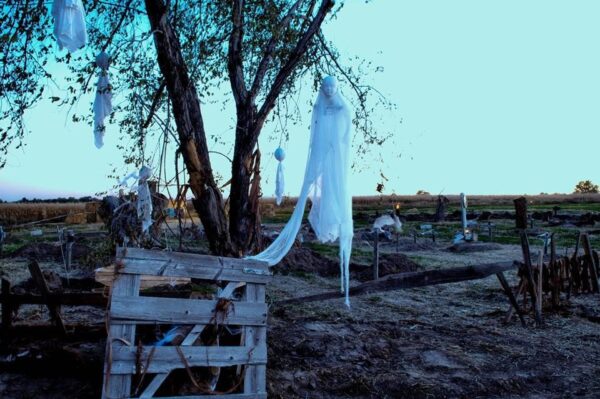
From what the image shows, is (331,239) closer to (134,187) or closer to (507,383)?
(507,383)

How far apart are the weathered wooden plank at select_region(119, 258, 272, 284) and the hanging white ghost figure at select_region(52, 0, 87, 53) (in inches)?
103

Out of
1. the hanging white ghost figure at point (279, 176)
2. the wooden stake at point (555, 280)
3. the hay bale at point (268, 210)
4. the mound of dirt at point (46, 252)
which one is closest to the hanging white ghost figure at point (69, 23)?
the hanging white ghost figure at point (279, 176)

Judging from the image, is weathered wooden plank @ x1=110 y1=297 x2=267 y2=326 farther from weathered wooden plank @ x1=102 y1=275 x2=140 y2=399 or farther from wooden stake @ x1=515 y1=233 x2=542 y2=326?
wooden stake @ x1=515 y1=233 x2=542 y2=326

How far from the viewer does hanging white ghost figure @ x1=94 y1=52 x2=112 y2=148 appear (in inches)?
303

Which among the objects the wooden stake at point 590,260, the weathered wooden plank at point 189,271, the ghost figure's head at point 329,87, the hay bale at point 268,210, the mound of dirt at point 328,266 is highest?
the ghost figure's head at point 329,87

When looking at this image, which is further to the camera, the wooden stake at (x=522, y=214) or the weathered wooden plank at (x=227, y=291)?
the wooden stake at (x=522, y=214)

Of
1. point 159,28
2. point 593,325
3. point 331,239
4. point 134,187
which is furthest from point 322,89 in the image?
point 593,325

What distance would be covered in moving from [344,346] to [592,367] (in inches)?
124

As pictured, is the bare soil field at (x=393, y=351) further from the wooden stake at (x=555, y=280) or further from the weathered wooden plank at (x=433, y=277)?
the weathered wooden plank at (x=433, y=277)

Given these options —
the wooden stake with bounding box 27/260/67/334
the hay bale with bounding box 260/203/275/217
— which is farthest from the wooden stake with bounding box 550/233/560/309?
the hay bale with bounding box 260/203/275/217

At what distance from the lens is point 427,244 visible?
82.7ft

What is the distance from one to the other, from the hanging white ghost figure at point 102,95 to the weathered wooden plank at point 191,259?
3646 mm

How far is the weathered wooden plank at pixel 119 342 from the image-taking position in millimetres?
4672

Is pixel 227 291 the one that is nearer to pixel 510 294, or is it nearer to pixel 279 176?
pixel 510 294
